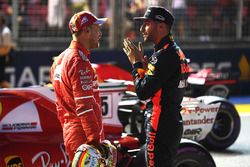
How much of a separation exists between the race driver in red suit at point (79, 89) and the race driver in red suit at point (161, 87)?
37 cm

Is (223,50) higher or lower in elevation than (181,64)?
lower

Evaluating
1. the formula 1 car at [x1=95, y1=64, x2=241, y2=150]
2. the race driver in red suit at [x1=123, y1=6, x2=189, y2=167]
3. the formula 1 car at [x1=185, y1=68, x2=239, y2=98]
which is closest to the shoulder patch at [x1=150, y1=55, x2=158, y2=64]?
the race driver in red suit at [x1=123, y1=6, x2=189, y2=167]

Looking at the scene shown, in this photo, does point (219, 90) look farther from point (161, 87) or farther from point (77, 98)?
point (77, 98)

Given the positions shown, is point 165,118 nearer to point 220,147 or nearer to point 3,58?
point 220,147

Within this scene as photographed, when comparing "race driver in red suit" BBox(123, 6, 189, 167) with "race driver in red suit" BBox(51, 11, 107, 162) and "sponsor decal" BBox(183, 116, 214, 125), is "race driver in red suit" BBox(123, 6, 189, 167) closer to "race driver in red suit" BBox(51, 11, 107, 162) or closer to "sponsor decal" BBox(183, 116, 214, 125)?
"race driver in red suit" BBox(51, 11, 107, 162)

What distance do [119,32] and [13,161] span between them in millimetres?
9807

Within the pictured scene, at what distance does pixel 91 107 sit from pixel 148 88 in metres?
0.51

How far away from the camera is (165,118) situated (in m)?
5.16

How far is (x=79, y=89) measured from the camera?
4.83 meters

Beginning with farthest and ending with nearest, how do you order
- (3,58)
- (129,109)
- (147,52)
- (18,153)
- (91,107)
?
(147,52), (3,58), (129,109), (18,153), (91,107)

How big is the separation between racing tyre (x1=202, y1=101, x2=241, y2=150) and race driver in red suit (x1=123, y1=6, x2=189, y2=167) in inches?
157

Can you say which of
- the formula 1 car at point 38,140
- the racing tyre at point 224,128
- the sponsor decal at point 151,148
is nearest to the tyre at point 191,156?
the formula 1 car at point 38,140

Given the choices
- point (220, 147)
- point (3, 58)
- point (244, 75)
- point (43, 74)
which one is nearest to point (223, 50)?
point (244, 75)

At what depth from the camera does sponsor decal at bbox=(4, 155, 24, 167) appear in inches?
224
